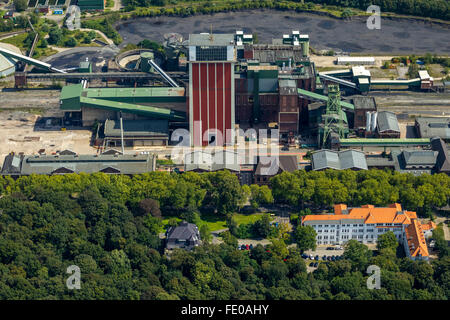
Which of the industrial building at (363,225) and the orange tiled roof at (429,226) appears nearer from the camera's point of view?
the industrial building at (363,225)

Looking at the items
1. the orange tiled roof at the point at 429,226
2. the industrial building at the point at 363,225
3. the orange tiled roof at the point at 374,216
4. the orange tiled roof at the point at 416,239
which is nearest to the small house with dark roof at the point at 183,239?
the industrial building at the point at 363,225

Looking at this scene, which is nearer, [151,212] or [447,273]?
[447,273]

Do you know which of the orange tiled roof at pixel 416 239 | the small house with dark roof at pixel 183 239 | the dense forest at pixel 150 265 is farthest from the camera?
the small house with dark roof at pixel 183 239

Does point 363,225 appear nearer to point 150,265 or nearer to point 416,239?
point 416,239

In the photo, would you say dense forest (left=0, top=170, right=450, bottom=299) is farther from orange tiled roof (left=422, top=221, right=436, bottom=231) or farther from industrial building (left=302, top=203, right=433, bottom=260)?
orange tiled roof (left=422, top=221, right=436, bottom=231)

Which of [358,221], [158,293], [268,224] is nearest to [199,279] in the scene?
[158,293]

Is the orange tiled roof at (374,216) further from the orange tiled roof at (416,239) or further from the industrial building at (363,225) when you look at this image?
the orange tiled roof at (416,239)

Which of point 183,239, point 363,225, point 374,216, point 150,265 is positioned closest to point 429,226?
point 374,216

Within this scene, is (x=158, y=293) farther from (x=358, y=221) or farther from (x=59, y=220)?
(x=358, y=221)

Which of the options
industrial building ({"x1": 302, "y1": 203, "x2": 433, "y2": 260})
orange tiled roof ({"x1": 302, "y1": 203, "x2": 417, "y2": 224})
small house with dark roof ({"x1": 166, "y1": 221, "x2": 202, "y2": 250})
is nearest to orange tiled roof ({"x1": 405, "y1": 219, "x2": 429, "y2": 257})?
industrial building ({"x1": 302, "y1": 203, "x2": 433, "y2": 260})
